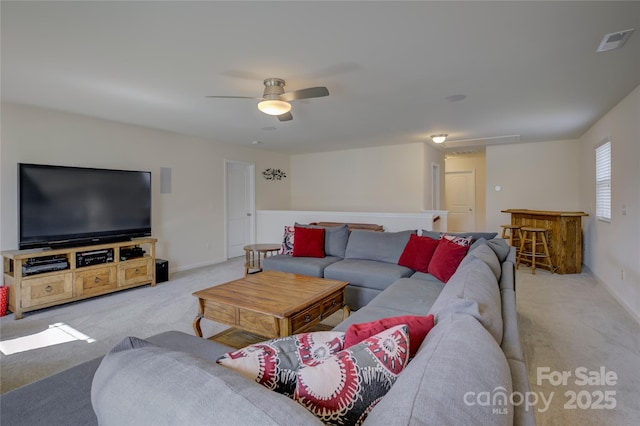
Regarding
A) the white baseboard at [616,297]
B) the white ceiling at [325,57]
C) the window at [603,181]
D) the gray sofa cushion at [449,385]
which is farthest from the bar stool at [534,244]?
the gray sofa cushion at [449,385]

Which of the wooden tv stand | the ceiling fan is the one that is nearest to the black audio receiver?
the wooden tv stand

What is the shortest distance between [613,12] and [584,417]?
2396mm

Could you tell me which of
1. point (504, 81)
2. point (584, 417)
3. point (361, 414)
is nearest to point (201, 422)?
point (361, 414)

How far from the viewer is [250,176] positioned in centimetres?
682

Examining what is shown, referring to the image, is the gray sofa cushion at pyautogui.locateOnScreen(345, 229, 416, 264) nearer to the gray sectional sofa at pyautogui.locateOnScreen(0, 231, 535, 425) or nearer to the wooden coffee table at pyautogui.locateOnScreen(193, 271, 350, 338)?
the wooden coffee table at pyautogui.locateOnScreen(193, 271, 350, 338)

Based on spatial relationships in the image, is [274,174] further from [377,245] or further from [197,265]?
[377,245]

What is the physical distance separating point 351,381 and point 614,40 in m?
2.92

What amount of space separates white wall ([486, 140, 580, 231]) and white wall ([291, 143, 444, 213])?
1334 millimetres

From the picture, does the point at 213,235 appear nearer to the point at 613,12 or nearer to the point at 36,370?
the point at 36,370

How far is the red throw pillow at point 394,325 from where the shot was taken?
43.9 inches

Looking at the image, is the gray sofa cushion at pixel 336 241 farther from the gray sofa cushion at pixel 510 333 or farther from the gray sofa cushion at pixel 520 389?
the gray sofa cushion at pixel 520 389

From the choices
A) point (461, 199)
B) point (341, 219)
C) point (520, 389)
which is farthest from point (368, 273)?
point (461, 199)

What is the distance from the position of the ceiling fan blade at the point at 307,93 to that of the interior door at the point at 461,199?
723 cm

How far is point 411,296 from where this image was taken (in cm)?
254
